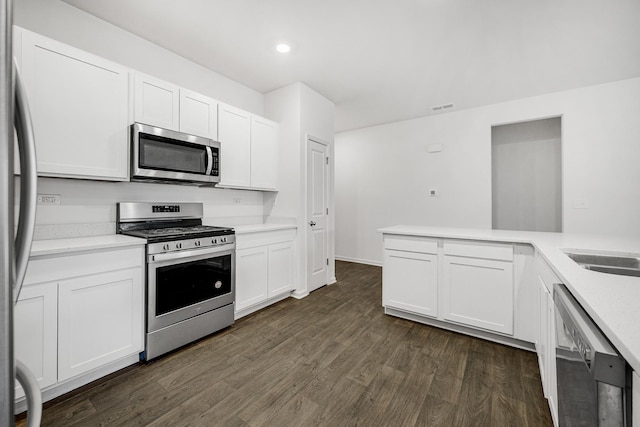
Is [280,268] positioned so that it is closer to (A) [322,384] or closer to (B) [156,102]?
(A) [322,384]

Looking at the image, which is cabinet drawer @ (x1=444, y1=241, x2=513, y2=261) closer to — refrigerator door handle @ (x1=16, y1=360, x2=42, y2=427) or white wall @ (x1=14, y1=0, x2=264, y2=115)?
refrigerator door handle @ (x1=16, y1=360, x2=42, y2=427)

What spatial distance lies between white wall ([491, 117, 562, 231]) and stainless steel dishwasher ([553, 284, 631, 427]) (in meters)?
3.99

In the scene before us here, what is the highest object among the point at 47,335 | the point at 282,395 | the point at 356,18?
the point at 356,18

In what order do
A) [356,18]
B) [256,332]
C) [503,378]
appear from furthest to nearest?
[256,332], [356,18], [503,378]

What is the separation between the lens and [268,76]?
3283 mm

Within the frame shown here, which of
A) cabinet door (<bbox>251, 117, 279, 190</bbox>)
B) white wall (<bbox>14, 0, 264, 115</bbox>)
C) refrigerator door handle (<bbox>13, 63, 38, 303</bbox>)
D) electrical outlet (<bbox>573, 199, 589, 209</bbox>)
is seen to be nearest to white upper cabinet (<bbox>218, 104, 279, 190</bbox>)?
cabinet door (<bbox>251, 117, 279, 190</bbox>)

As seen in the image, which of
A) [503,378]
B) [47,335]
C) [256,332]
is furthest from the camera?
[256,332]

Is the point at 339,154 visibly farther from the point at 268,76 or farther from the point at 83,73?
the point at 83,73

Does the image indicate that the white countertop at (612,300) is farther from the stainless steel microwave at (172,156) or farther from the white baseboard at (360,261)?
the white baseboard at (360,261)

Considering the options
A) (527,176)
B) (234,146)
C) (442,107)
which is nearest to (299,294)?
(234,146)

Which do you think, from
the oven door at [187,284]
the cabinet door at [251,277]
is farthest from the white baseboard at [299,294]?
the oven door at [187,284]

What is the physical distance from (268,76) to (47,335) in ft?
10.2

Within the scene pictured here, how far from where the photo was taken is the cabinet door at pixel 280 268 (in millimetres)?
3104

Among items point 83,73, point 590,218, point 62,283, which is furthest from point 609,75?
point 62,283
